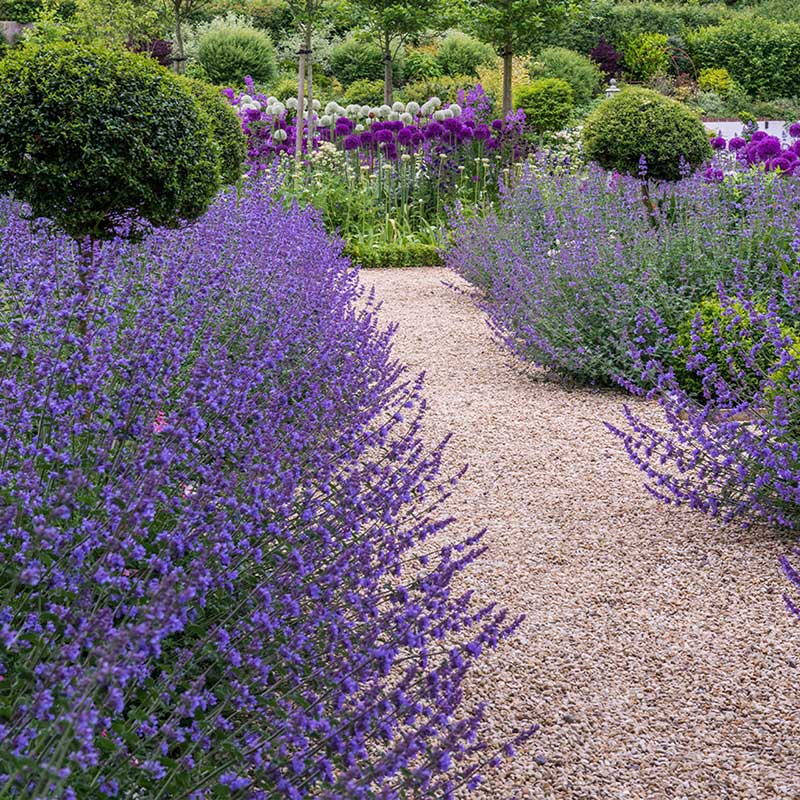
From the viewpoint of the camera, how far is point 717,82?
23.4 metres

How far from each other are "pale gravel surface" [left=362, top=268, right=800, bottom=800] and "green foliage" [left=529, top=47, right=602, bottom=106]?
18.9 m

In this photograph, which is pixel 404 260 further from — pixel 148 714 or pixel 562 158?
pixel 148 714

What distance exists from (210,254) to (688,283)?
108 inches

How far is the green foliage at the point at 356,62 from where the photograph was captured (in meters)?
22.5

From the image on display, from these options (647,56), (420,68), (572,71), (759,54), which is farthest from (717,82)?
(420,68)

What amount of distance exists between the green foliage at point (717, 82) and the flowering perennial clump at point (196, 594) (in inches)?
886

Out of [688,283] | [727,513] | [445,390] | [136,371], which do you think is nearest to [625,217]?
[688,283]

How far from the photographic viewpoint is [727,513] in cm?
346

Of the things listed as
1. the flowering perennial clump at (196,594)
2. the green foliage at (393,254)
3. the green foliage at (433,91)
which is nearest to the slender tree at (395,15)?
the green foliage at (433,91)

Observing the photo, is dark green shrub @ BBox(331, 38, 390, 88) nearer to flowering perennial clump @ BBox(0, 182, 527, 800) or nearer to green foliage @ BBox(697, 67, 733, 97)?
green foliage @ BBox(697, 67, 733, 97)

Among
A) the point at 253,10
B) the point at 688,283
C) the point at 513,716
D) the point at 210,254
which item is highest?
the point at 253,10

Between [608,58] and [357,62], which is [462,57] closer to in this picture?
[357,62]

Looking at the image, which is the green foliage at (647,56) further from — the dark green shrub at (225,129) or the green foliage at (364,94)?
the dark green shrub at (225,129)

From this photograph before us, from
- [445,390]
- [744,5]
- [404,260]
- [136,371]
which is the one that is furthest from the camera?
[744,5]
